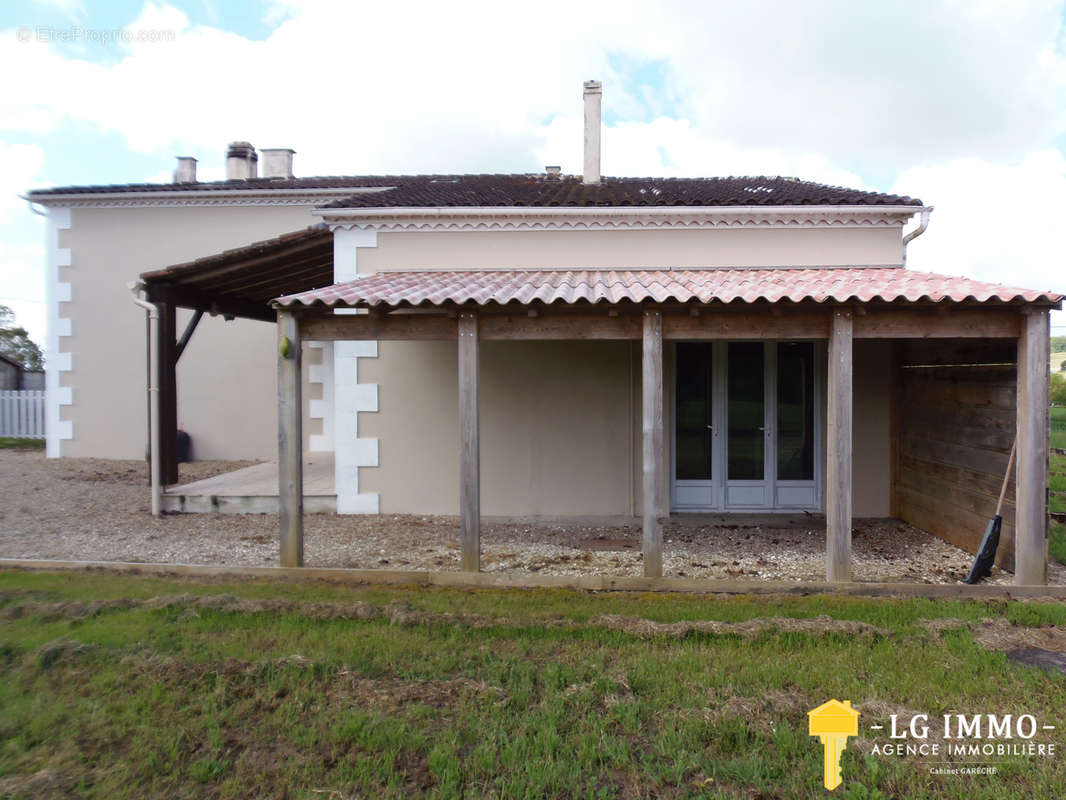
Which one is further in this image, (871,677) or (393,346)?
(393,346)

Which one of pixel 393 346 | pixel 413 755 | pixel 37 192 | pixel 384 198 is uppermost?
pixel 37 192

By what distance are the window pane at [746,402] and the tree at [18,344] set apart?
2787cm

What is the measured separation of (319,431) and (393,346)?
17.4 feet

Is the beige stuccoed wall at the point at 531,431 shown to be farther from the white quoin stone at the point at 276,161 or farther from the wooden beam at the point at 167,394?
the white quoin stone at the point at 276,161

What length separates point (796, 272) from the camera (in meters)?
7.67

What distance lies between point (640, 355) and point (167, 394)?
642cm

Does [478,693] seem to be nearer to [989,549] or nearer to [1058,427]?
[989,549]

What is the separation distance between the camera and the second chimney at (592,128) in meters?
9.78

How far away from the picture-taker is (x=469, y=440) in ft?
19.2

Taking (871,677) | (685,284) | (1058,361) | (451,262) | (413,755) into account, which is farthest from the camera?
(1058,361)

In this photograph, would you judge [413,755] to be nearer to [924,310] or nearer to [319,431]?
[924,310]

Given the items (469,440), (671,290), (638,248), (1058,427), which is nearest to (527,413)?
(638,248)

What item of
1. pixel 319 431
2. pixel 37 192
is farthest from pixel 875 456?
pixel 37 192

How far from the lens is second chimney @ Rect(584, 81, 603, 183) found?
9.78m
